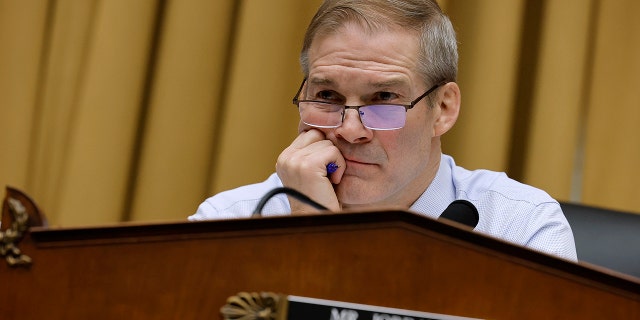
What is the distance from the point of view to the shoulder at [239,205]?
1.60 meters

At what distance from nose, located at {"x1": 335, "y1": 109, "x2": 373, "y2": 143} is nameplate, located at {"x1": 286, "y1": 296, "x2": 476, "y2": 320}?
737 millimetres

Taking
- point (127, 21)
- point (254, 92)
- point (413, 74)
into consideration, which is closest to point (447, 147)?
point (254, 92)

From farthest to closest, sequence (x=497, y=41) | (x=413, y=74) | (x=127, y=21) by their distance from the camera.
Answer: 1. (x=127, y=21)
2. (x=497, y=41)
3. (x=413, y=74)

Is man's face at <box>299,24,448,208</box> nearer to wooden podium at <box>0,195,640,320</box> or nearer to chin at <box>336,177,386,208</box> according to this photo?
chin at <box>336,177,386,208</box>

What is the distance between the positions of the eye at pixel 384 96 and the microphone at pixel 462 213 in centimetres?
49

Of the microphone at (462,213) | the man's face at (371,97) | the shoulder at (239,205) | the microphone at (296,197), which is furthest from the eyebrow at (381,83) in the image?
the microphone at (296,197)

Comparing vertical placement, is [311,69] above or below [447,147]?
above

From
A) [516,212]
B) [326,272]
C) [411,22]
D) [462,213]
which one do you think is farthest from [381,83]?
[326,272]

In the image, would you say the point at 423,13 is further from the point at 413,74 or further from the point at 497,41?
the point at 497,41

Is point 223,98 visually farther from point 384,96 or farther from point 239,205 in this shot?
point 384,96

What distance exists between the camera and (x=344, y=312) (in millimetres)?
684

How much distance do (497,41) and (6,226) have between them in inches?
62.0

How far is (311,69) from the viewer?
4.97ft

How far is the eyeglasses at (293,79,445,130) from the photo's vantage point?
1407 millimetres
